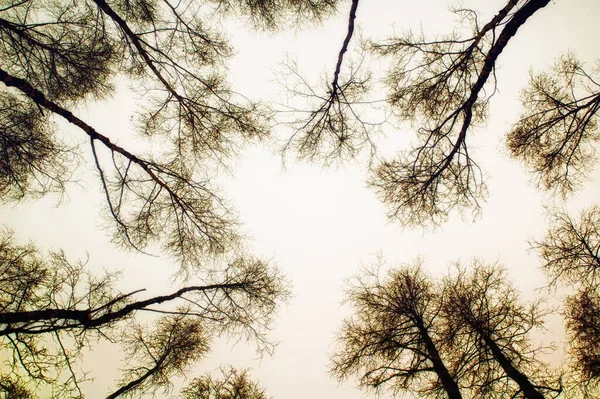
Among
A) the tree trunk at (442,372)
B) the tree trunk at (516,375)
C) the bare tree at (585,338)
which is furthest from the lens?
the bare tree at (585,338)

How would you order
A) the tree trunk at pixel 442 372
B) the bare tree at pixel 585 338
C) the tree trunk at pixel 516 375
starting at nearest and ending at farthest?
the tree trunk at pixel 516 375 < the tree trunk at pixel 442 372 < the bare tree at pixel 585 338

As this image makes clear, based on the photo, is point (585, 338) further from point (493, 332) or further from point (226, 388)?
point (226, 388)

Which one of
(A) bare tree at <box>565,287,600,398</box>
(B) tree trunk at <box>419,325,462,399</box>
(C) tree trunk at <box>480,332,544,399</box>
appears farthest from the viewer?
(A) bare tree at <box>565,287,600,398</box>

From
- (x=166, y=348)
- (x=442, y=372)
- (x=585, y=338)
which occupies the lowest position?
(x=585, y=338)

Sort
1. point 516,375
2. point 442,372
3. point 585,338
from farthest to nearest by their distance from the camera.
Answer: point 585,338, point 442,372, point 516,375

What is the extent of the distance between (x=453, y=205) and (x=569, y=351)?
31.7 ft

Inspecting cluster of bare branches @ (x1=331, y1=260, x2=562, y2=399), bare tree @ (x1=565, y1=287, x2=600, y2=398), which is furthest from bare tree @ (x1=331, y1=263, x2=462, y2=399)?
bare tree @ (x1=565, y1=287, x2=600, y2=398)

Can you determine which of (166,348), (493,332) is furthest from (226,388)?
(493,332)

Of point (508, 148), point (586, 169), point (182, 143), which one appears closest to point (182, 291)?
point (182, 143)

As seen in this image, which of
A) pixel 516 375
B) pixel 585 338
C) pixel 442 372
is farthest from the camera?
pixel 585 338

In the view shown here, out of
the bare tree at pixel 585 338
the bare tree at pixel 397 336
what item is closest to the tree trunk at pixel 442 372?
the bare tree at pixel 397 336

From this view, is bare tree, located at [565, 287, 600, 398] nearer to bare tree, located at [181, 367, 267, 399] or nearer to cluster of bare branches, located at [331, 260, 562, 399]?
cluster of bare branches, located at [331, 260, 562, 399]

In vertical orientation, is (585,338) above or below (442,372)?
below

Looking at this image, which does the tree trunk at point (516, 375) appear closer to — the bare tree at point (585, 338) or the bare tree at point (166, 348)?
the bare tree at point (585, 338)
